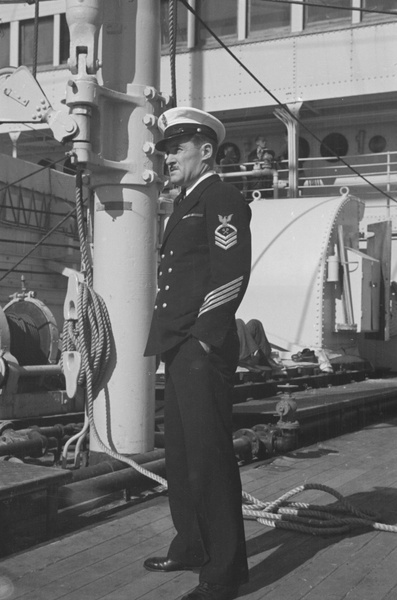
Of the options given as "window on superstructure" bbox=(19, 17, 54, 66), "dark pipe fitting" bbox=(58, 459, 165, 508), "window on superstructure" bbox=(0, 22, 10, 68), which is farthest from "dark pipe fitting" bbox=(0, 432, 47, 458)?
"window on superstructure" bbox=(0, 22, 10, 68)

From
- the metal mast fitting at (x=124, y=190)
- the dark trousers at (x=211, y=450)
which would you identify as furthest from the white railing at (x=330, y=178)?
the dark trousers at (x=211, y=450)

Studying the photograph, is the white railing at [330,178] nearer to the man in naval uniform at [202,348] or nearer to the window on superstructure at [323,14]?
the window on superstructure at [323,14]

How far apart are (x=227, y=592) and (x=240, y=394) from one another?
505 cm

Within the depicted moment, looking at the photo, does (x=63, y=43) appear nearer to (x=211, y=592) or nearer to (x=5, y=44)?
(x=5, y=44)

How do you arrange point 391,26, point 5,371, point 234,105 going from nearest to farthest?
point 5,371 < point 391,26 < point 234,105

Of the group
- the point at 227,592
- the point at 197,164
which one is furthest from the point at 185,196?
the point at 227,592

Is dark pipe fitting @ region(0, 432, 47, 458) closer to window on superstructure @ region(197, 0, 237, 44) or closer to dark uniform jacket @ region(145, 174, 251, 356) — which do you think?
dark uniform jacket @ region(145, 174, 251, 356)

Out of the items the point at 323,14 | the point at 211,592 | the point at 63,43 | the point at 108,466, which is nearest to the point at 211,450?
the point at 211,592

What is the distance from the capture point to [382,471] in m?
5.12

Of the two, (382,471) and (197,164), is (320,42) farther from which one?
(197,164)

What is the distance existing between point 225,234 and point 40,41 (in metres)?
16.2

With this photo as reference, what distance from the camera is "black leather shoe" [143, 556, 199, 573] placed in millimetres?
2928

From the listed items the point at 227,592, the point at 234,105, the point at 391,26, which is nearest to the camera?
the point at 227,592

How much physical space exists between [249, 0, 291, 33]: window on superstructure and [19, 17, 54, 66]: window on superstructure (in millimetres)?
4619
